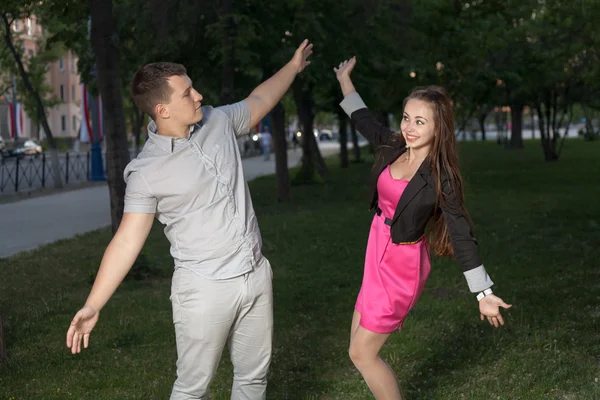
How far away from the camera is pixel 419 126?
437 centimetres

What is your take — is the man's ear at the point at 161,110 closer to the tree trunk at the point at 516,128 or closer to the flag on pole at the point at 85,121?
the flag on pole at the point at 85,121

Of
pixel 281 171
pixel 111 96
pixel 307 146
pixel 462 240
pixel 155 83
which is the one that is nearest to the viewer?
pixel 155 83

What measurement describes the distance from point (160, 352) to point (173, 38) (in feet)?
28.4

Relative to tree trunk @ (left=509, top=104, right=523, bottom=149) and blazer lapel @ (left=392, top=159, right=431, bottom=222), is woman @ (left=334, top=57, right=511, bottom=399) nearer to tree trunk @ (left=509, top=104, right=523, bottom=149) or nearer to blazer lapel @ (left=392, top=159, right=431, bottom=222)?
blazer lapel @ (left=392, top=159, right=431, bottom=222)

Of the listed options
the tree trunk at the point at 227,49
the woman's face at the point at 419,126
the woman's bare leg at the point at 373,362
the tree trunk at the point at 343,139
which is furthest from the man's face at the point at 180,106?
the tree trunk at the point at 343,139

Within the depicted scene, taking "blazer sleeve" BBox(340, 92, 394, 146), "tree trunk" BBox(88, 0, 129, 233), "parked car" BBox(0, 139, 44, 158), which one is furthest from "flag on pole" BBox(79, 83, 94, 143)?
"parked car" BBox(0, 139, 44, 158)

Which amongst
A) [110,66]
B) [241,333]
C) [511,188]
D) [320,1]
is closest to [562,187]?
[511,188]

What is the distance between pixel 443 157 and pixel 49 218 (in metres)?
14.9

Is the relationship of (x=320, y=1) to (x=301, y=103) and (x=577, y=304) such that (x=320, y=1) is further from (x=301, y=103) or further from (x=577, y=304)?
(x=301, y=103)

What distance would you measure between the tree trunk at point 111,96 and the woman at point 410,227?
5.85 meters

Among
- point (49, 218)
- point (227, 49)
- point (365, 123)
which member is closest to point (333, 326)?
point (365, 123)

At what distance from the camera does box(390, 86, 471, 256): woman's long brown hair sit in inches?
169

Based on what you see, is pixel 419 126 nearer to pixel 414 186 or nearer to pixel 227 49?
pixel 414 186

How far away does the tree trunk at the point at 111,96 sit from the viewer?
32.9ft
